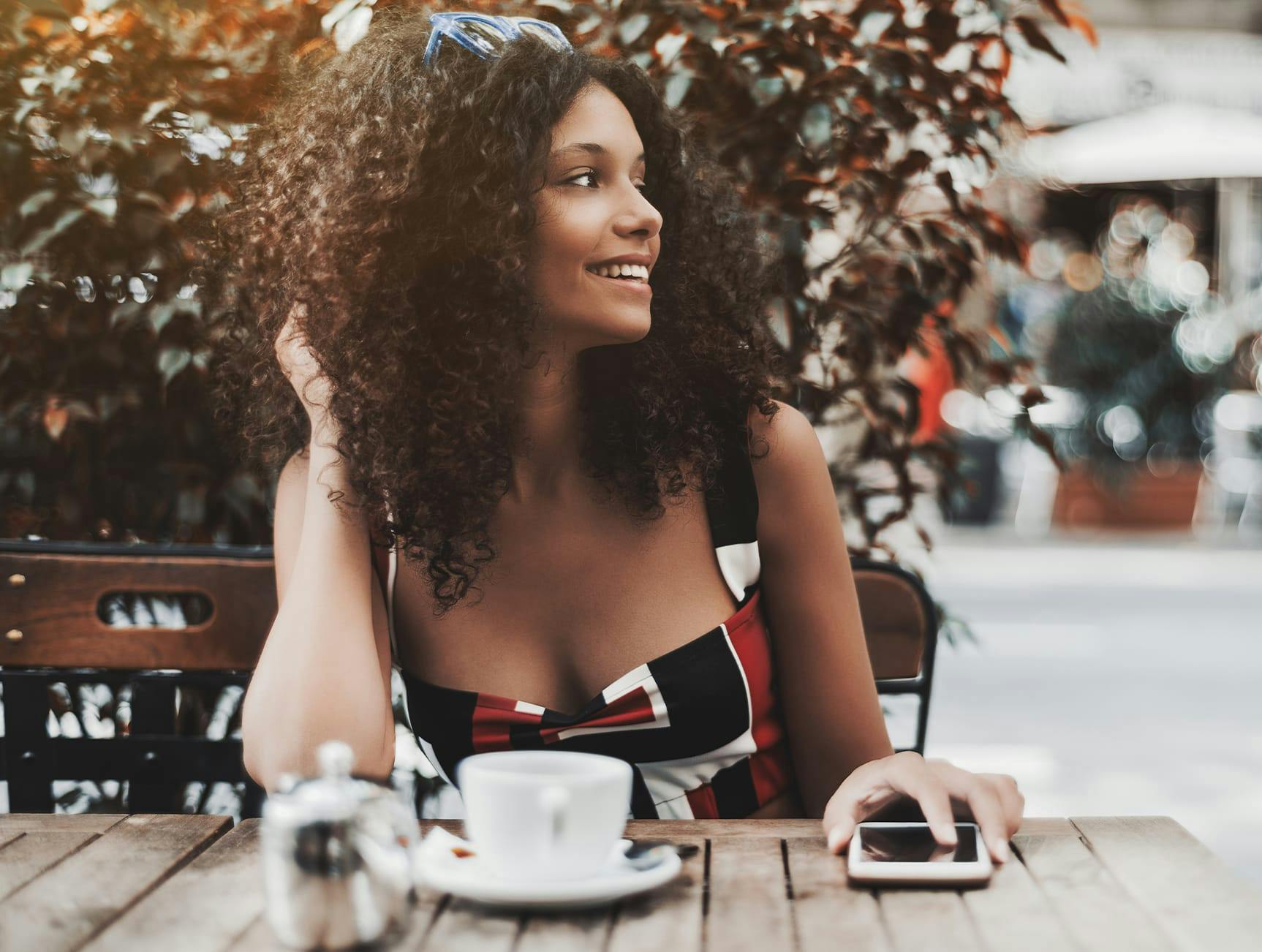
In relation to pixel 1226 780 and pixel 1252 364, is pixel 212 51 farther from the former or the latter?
pixel 1252 364

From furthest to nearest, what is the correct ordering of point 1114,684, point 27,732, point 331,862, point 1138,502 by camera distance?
point 1138,502
point 1114,684
point 27,732
point 331,862

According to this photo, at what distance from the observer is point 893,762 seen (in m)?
1.32

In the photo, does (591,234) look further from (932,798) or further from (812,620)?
(932,798)

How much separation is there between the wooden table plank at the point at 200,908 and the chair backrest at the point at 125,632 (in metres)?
0.74

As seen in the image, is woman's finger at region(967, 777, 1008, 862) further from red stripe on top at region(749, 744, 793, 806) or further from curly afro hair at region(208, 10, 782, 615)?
curly afro hair at region(208, 10, 782, 615)

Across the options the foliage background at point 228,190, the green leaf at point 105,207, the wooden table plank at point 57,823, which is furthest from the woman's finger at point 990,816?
the green leaf at point 105,207

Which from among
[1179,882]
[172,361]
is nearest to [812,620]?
[1179,882]

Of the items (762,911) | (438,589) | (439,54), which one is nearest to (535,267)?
(439,54)

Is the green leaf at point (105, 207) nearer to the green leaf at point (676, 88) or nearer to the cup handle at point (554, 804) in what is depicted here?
the green leaf at point (676, 88)

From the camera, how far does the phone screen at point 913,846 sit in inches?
45.4

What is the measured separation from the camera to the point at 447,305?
174 cm

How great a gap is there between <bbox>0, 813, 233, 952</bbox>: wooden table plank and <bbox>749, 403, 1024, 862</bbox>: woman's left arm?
744 millimetres

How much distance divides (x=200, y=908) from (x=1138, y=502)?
365 inches

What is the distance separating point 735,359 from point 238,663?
81cm
